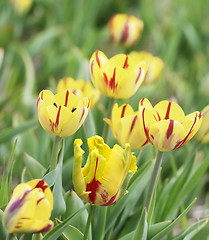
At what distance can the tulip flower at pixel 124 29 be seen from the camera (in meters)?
1.64

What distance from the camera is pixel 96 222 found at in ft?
3.26

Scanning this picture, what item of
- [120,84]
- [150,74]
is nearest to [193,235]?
[120,84]

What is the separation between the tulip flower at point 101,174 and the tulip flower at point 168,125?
82mm

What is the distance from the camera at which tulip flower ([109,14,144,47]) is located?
1.64 m

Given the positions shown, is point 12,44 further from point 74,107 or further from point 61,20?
point 74,107

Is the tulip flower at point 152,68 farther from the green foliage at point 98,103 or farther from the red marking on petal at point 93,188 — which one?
the red marking on petal at point 93,188

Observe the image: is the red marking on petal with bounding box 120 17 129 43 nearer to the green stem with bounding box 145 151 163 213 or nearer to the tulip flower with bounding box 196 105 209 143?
the tulip flower with bounding box 196 105 209 143

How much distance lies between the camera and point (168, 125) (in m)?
0.79

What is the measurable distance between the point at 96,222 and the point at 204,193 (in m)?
0.77

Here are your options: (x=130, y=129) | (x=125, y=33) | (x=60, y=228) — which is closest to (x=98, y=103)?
(x=125, y=33)

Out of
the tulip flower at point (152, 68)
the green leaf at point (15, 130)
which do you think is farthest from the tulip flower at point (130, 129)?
the tulip flower at point (152, 68)

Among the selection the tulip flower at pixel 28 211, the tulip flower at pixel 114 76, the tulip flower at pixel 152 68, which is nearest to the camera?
the tulip flower at pixel 28 211

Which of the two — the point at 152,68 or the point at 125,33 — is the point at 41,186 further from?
the point at 125,33

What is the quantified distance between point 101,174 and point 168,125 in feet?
0.46
